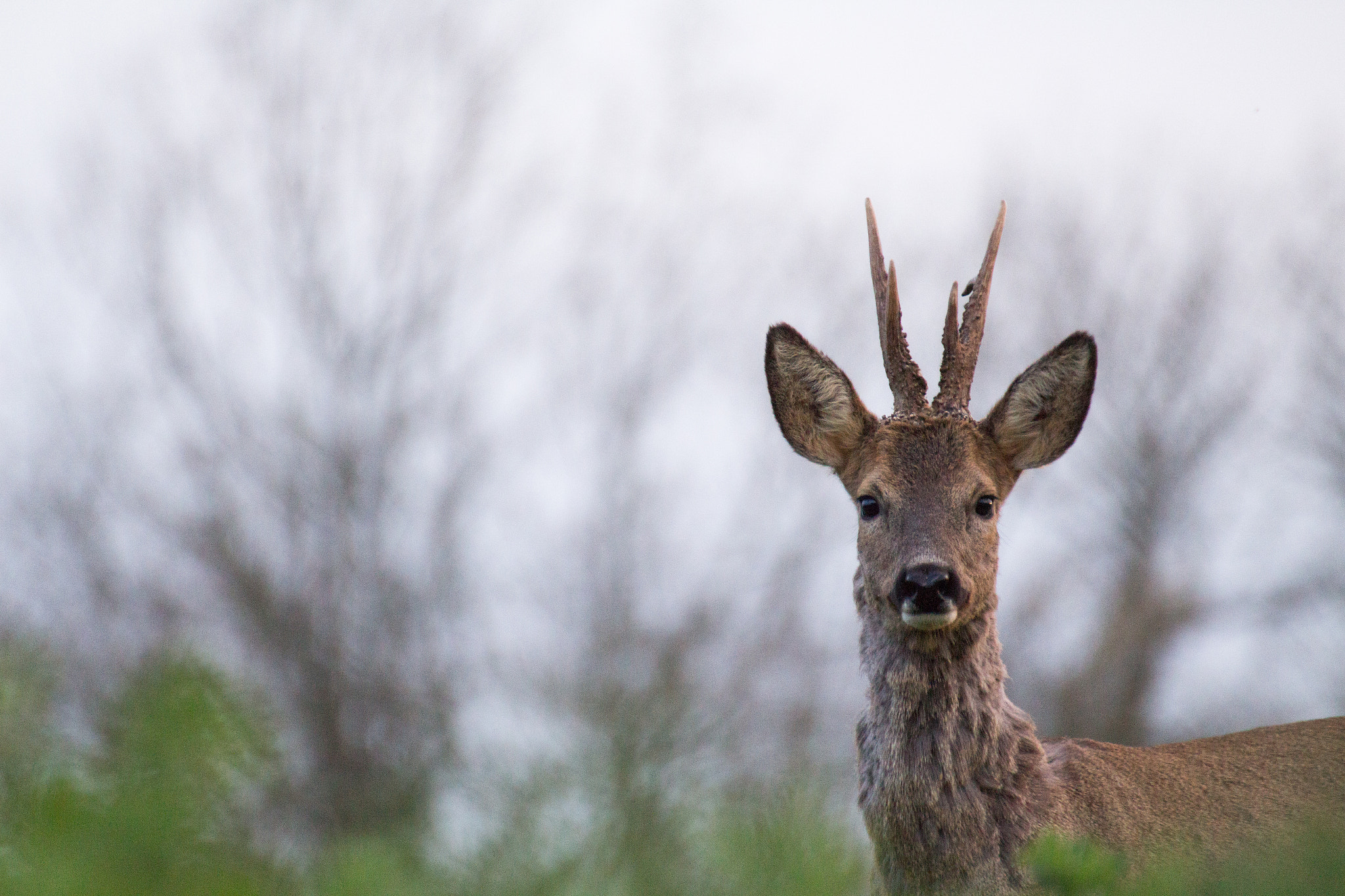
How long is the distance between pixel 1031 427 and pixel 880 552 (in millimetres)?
1062

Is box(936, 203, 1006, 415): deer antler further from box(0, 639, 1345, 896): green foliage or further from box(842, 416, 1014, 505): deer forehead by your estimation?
box(0, 639, 1345, 896): green foliage

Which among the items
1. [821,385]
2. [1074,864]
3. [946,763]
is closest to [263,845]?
[1074,864]

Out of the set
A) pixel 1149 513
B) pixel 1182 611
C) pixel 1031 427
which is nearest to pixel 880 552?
pixel 1031 427

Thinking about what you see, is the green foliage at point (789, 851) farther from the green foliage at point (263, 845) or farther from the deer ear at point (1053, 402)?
the deer ear at point (1053, 402)

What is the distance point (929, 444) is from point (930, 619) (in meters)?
0.95

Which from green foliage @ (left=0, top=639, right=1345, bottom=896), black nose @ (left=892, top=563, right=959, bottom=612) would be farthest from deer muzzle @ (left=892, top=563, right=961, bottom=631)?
green foliage @ (left=0, top=639, right=1345, bottom=896)

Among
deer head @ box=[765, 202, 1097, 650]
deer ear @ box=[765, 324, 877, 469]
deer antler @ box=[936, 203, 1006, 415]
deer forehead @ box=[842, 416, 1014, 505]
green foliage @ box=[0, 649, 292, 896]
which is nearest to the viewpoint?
green foliage @ box=[0, 649, 292, 896]

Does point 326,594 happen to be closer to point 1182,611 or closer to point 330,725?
point 330,725

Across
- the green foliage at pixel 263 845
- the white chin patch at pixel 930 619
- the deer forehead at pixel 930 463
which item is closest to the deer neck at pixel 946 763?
the white chin patch at pixel 930 619

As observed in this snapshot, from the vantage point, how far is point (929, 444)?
5.68m

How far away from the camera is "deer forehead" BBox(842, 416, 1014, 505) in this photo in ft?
18.1

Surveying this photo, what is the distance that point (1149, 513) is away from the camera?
2802 centimetres

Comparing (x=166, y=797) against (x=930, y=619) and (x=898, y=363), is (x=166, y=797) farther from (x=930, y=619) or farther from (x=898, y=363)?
(x=898, y=363)

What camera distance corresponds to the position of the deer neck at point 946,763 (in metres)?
4.66
